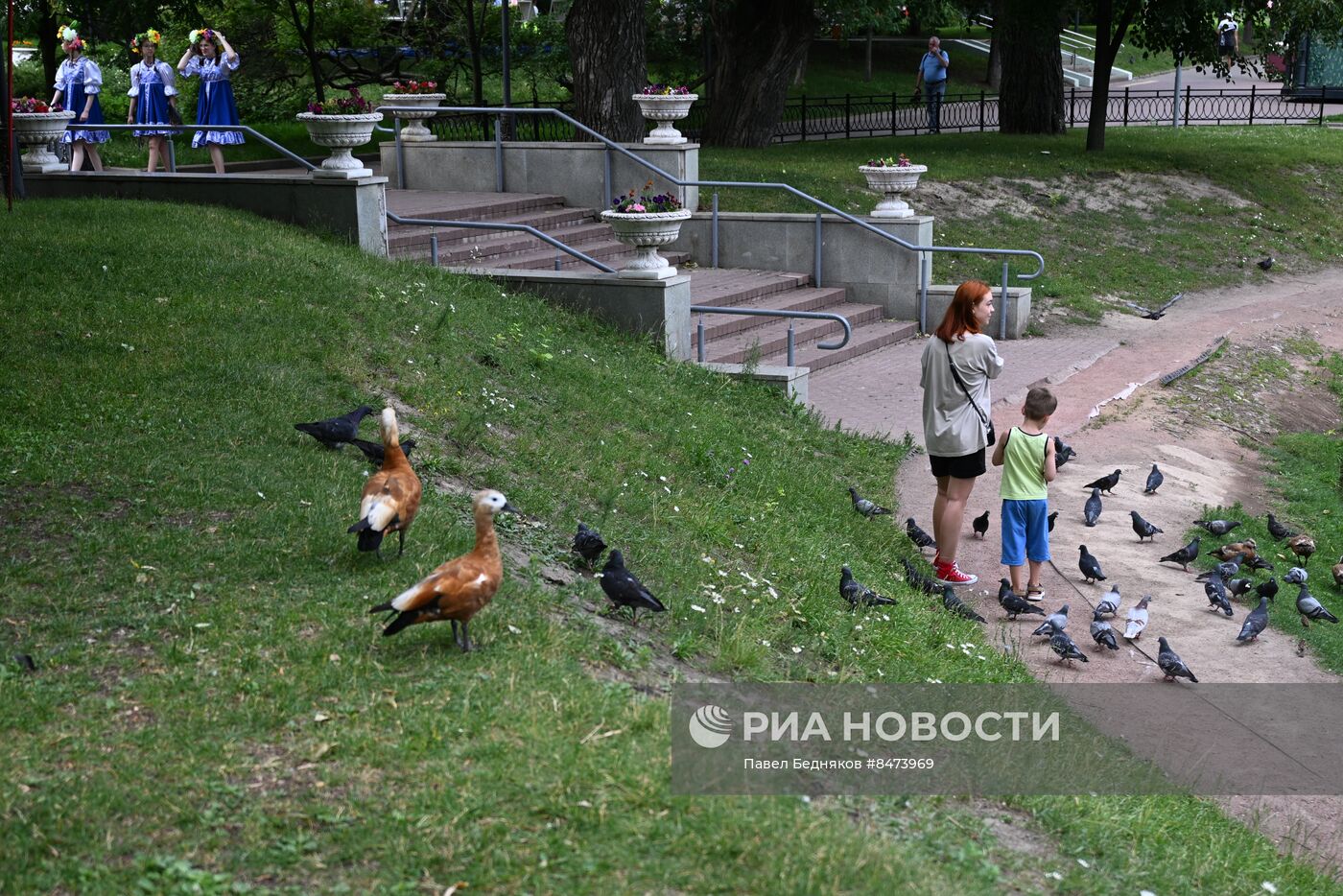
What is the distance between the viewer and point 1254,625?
866cm

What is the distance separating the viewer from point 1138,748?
23.3 feet

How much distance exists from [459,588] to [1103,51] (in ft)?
75.0

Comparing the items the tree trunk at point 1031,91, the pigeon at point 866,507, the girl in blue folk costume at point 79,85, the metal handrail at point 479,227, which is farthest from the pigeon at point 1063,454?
the tree trunk at point 1031,91

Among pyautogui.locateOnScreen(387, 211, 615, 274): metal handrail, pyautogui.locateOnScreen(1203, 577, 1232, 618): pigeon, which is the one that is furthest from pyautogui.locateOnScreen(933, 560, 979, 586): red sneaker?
pyautogui.locateOnScreen(387, 211, 615, 274): metal handrail

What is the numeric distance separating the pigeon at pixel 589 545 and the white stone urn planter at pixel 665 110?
466 inches

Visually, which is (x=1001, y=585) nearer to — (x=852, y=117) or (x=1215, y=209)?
(x=1215, y=209)

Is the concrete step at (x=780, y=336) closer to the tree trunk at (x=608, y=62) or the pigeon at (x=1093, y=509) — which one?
the pigeon at (x=1093, y=509)

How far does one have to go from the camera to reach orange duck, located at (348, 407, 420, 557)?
643 centimetres

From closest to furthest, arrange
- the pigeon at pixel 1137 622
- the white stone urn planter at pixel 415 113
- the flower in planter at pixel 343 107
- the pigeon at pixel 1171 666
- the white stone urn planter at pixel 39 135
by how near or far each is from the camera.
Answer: the pigeon at pixel 1171 666, the pigeon at pixel 1137 622, the flower in planter at pixel 343 107, the white stone urn planter at pixel 39 135, the white stone urn planter at pixel 415 113

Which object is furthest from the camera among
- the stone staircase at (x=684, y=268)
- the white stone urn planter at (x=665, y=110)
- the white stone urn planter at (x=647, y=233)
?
the white stone urn planter at (x=665, y=110)

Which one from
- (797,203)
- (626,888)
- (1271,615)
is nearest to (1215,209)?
(797,203)

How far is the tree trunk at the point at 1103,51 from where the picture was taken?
24344 millimetres

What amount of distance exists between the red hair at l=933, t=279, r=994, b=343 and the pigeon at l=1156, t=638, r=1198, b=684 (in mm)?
2297

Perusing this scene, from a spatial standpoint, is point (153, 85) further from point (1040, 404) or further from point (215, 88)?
point (1040, 404)
